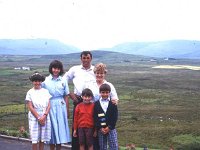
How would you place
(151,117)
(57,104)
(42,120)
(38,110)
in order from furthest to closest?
(151,117) → (57,104) → (38,110) → (42,120)

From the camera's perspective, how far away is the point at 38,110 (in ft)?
24.8

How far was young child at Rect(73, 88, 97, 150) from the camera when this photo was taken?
717 centimetres

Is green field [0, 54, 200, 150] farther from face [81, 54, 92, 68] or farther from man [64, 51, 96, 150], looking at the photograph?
face [81, 54, 92, 68]

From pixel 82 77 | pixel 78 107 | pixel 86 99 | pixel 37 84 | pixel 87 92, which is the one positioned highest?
pixel 82 77

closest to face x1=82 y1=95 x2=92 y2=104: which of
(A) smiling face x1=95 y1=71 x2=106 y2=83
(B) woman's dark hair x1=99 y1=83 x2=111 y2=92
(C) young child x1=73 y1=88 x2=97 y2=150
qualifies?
(C) young child x1=73 y1=88 x2=97 y2=150

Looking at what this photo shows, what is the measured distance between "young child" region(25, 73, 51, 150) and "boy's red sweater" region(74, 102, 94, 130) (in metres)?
0.67

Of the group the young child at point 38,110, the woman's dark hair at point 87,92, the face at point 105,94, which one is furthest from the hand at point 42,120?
the face at point 105,94

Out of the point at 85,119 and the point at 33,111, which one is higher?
the point at 33,111

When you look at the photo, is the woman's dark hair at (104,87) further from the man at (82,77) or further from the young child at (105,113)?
the man at (82,77)

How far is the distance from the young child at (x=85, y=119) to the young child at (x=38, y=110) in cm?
64

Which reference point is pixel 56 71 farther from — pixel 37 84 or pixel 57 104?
pixel 57 104

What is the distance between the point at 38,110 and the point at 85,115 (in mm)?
998

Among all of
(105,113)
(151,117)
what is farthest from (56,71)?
(151,117)

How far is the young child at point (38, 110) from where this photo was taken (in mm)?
7512
